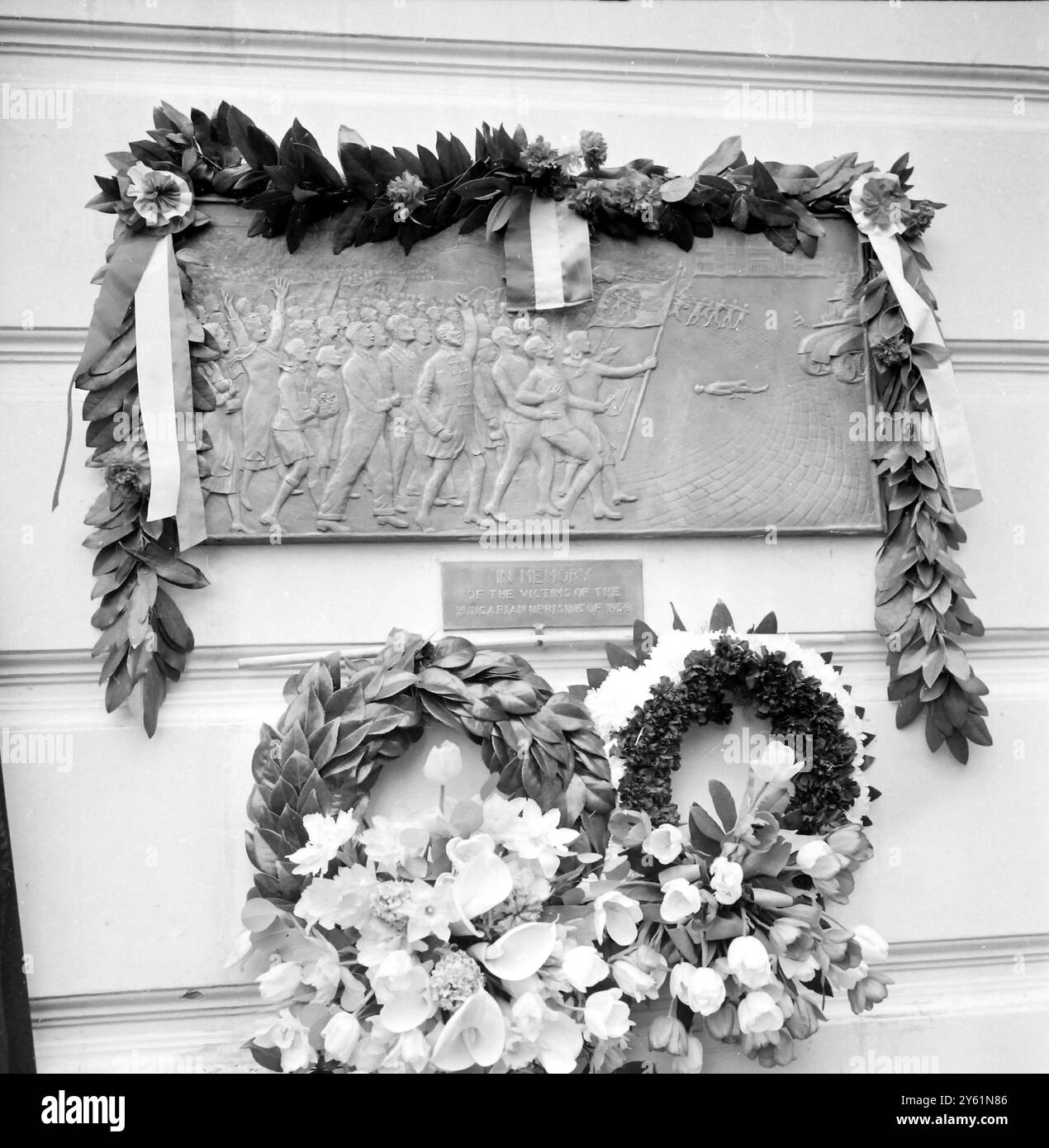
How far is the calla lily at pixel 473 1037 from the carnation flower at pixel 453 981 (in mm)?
16

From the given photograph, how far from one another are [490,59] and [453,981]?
1.94 meters

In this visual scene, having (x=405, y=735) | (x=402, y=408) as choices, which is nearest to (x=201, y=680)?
(x=405, y=735)

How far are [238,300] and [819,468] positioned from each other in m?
1.32

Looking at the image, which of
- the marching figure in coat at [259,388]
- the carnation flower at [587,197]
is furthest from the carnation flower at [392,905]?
the carnation flower at [587,197]

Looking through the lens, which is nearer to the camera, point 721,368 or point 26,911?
point 26,911

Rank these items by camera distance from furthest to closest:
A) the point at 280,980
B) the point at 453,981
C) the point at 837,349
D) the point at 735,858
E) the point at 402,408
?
the point at 837,349
the point at 402,408
the point at 735,858
the point at 280,980
the point at 453,981

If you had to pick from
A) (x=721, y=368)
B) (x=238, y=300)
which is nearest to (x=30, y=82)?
(x=238, y=300)

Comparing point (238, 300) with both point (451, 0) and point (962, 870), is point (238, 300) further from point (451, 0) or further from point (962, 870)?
point (962, 870)

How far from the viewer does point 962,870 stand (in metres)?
2.18

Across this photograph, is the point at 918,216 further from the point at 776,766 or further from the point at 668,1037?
the point at 668,1037

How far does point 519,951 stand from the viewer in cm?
171

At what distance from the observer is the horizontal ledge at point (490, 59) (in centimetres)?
207

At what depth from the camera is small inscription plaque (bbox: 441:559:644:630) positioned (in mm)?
2072

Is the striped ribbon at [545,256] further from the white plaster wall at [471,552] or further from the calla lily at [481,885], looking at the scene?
the calla lily at [481,885]
